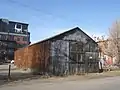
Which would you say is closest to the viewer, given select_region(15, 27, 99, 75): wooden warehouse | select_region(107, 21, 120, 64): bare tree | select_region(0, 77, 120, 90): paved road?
select_region(0, 77, 120, 90): paved road

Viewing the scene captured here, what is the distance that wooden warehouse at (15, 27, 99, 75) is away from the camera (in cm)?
2566

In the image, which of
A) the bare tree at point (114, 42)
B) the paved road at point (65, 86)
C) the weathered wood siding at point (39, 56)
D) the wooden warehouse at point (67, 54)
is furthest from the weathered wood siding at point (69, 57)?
the bare tree at point (114, 42)

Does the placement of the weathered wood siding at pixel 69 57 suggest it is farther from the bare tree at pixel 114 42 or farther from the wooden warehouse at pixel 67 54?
the bare tree at pixel 114 42

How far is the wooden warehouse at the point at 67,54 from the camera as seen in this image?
25.7m

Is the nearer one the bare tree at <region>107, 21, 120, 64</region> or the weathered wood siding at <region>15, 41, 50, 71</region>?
the weathered wood siding at <region>15, 41, 50, 71</region>

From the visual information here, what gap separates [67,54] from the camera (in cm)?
2659

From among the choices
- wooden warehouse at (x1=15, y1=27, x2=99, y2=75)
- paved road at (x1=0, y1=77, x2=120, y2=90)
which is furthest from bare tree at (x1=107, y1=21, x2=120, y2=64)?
paved road at (x1=0, y1=77, x2=120, y2=90)

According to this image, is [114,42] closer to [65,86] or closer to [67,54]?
[67,54]

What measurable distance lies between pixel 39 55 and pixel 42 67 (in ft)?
5.73

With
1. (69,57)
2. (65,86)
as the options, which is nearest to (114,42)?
(69,57)

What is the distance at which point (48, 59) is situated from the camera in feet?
83.6

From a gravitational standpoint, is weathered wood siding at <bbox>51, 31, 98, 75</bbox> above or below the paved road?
above

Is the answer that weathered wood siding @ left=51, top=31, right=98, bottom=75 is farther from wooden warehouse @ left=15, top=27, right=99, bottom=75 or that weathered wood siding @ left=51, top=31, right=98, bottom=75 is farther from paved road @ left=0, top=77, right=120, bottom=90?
paved road @ left=0, top=77, right=120, bottom=90

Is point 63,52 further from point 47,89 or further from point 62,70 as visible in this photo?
point 47,89
